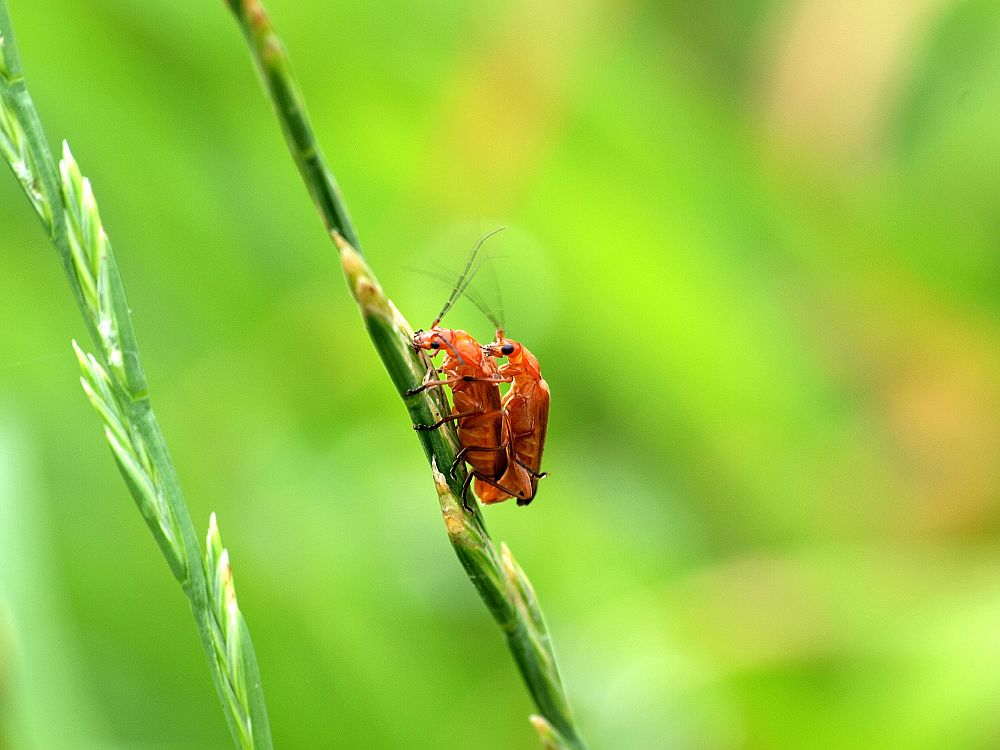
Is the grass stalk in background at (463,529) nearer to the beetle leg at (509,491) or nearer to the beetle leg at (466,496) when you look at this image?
the beetle leg at (466,496)

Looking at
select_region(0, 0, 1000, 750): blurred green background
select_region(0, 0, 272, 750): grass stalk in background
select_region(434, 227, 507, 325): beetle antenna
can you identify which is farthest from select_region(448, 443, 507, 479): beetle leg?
select_region(0, 0, 1000, 750): blurred green background

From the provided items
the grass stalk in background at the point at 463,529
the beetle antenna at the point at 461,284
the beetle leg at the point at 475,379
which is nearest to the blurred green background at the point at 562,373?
the beetle antenna at the point at 461,284

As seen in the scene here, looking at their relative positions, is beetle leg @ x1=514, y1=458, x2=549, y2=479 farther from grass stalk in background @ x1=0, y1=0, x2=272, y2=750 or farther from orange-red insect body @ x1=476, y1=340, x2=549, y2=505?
grass stalk in background @ x1=0, y1=0, x2=272, y2=750

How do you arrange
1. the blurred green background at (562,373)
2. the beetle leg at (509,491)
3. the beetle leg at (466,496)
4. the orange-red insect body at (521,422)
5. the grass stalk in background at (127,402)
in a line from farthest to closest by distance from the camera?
1. the blurred green background at (562,373)
2. the orange-red insect body at (521,422)
3. the beetle leg at (509,491)
4. the beetle leg at (466,496)
5. the grass stalk in background at (127,402)

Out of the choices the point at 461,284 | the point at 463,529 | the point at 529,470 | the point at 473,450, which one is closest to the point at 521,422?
the point at 529,470

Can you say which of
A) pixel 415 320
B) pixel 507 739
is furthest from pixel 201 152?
pixel 507 739

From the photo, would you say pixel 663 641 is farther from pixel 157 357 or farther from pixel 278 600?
pixel 157 357
